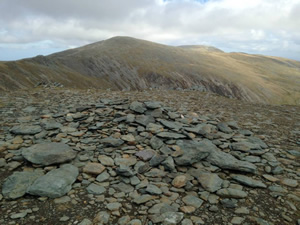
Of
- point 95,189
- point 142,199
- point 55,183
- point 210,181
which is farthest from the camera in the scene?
point 210,181

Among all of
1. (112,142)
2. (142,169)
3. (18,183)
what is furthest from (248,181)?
(18,183)

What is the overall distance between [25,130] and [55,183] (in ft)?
13.9

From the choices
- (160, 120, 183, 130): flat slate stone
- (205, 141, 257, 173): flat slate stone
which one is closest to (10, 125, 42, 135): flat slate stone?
(160, 120, 183, 130): flat slate stone

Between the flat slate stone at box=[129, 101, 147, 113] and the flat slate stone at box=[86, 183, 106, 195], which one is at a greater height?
the flat slate stone at box=[129, 101, 147, 113]

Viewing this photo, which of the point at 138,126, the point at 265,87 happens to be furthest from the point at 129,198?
the point at 265,87

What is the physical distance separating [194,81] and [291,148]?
200 ft

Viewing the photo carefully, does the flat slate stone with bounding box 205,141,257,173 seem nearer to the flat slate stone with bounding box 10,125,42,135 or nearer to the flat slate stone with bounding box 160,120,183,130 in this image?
the flat slate stone with bounding box 160,120,183,130

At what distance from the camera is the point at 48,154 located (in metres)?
6.52

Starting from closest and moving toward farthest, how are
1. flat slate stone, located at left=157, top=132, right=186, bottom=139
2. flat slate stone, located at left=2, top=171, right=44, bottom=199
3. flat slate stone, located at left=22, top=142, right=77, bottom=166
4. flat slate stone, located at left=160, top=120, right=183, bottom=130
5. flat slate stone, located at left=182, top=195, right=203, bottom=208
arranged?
flat slate stone, located at left=2, top=171, right=44, bottom=199
flat slate stone, located at left=182, top=195, right=203, bottom=208
flat slate stone, located at left=22, top=142, right=77, bottom=166
flat slate stone, located at left=157, top=132, right=186, bottom=139
flat slate stone, located at left=160, top=120, right=183, bottom=130

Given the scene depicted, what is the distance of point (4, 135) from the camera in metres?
8.17

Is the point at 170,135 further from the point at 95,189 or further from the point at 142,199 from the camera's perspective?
the point at 95,189

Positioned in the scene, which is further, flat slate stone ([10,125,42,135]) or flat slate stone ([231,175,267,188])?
flat slate stone ([10,125,42,135])

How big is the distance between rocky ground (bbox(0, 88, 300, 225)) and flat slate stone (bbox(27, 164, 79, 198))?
0.02 m

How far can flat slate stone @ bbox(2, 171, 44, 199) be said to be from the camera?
16.6 ft
